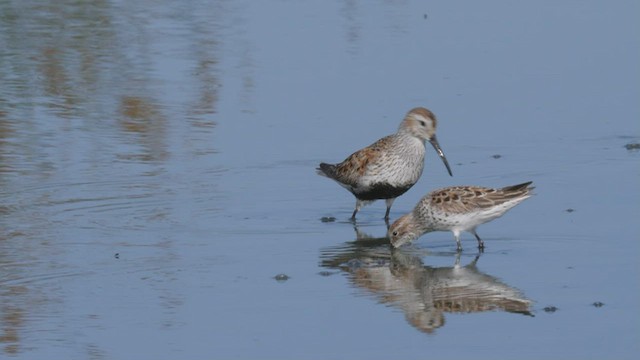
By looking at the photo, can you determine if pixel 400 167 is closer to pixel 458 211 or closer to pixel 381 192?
pixel 381 192

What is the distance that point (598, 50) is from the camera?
19.5 metres

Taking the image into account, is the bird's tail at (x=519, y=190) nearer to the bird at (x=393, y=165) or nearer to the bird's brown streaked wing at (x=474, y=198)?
the bird's brown streaked wing at (x=474, y=198)

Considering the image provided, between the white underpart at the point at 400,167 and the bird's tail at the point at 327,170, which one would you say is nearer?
the white underpart at the point at 400,167

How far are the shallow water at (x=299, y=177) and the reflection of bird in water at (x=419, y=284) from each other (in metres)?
0.03

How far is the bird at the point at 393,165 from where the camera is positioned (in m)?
14.0

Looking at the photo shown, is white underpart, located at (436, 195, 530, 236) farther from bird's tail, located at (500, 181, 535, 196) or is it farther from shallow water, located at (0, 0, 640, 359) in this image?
shallow water, located at (0, 0, 640, 359)

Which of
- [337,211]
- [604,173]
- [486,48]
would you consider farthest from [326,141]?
[486,48]

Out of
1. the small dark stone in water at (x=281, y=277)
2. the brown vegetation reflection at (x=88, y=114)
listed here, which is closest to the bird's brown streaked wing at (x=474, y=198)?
the small dark stone in water at (x=281, y=277)

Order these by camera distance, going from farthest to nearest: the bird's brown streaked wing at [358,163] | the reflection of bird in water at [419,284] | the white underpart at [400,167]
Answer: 1. the bird's brown streaked wing at [358,163]
2. the white underpart at [400,167]
3. the reflection of bird in water at [419,284]

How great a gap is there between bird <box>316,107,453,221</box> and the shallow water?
290 millimetres

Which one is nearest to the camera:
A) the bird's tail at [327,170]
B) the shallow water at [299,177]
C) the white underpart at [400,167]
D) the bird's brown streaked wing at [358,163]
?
the shallow water at [299,177]

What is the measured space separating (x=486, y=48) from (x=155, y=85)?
424 cm

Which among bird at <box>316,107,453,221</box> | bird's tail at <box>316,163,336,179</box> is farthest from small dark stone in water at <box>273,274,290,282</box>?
bird's tail at <box>316,163,336,179</box>

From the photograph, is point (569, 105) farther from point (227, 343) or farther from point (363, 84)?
point (227, 343)
